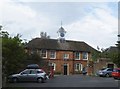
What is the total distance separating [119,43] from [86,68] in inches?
994

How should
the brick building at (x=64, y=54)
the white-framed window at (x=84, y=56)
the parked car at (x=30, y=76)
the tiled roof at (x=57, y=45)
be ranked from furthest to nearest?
the white-framed window at (x=84, y=56) → the tiled roof at (x=57, y=45) → the brick building at (x=64, y=54) → the parked car at (x=30, y=76)

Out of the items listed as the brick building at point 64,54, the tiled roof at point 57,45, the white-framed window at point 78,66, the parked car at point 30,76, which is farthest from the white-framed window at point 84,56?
the parked car at point 30,76

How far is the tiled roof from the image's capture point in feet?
261

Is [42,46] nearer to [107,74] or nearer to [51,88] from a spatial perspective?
[107,74]

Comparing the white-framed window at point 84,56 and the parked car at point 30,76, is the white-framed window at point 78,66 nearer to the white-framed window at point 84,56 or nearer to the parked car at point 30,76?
the white-framed window at point 84,56

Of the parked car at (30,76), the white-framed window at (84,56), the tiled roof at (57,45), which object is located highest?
the tiled roof at (57,45)

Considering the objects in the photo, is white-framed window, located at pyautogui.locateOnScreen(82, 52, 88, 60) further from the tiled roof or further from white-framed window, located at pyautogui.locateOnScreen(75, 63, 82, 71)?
white-framed window, located at pyautogui.locateOnScreen(75, 63, 82, 71)

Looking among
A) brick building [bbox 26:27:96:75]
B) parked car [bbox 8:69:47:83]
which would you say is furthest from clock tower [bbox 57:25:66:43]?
parked car [bbox 8:69:47:83]

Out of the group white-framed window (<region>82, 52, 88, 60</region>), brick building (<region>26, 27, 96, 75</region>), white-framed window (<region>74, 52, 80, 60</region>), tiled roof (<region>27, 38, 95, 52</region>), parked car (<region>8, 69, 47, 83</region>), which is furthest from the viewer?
white-framed window (<region>82, 52, 88, 60</region>)

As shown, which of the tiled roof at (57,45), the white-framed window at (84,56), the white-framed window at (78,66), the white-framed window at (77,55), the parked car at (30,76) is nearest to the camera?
the parked car at (30,76)

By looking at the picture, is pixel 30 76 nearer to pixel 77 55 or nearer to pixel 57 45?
pixel 57 45

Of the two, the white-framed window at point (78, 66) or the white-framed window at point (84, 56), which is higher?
the white-framed window at point (84, 56)

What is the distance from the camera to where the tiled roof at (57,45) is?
7957 cm

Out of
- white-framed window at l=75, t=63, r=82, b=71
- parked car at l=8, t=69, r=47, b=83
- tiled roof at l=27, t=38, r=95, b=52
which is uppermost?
tiled roof at l=27, t=38, r=95, b=52
